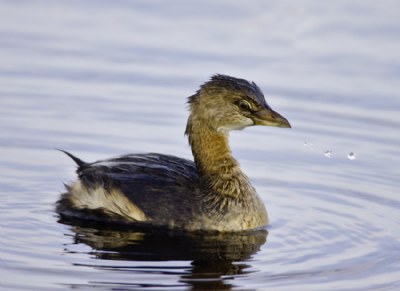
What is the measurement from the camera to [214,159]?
39.9ft

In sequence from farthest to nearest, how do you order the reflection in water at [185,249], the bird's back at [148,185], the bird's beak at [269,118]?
the bird's beak at [269,118] → the bird's back at [148,185] → the reflection in water at [185,249]

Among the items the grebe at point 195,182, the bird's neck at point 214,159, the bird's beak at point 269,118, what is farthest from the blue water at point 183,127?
the bird's beak at point 269,118

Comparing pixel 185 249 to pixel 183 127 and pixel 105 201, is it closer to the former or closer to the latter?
pixel 105 201

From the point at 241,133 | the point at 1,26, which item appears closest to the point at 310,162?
the point at 241,133

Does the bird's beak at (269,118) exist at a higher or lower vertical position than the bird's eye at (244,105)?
lower

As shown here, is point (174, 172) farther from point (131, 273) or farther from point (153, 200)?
point (131, 273)

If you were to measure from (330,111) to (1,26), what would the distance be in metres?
4.79

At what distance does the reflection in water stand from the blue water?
20 millimetres

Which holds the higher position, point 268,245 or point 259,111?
point 259,111

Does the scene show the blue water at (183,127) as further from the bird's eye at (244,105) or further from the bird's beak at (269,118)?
the bird's eye at (244,105)

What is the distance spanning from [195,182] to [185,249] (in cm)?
110

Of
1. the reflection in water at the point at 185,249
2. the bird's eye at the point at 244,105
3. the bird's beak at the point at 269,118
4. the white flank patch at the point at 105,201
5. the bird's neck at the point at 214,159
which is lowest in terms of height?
the reflection in water at the point at 185,249

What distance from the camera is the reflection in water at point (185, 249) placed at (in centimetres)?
1025

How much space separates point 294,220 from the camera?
11922mm
